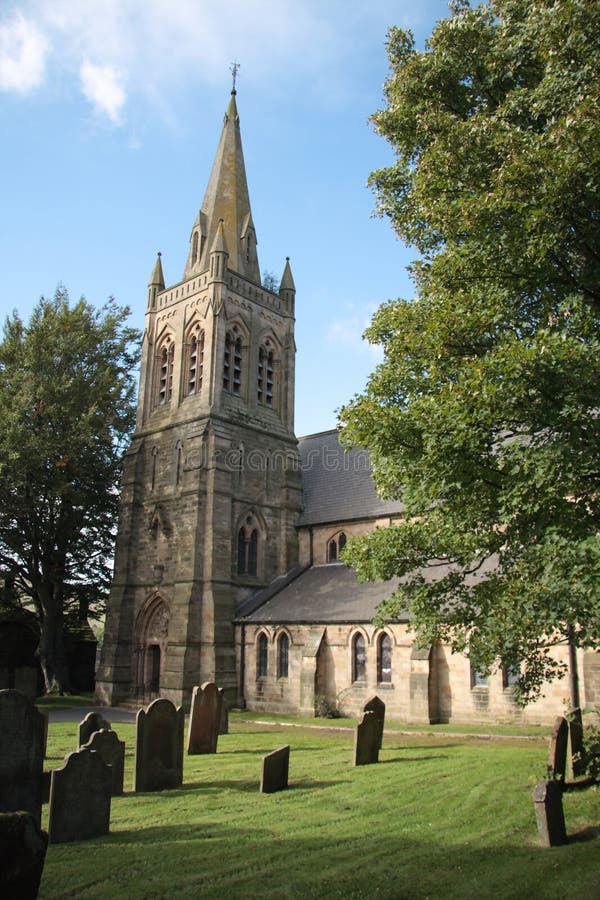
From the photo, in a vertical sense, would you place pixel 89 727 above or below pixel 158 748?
above

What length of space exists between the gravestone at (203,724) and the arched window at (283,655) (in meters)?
A: 11.3

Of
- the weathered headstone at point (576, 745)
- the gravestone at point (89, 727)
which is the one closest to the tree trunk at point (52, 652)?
the gravestone at point (89, 727)

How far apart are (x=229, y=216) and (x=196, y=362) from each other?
8.96 metres

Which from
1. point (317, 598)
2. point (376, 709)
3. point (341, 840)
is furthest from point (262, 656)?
point (341, 840)

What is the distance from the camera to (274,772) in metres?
11.8

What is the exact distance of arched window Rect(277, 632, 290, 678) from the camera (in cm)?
2791

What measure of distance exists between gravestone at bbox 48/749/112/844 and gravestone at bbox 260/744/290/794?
10.3 ft

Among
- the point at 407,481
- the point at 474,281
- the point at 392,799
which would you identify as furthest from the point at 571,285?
the point at 392,799

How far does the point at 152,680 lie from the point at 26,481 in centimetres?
1082

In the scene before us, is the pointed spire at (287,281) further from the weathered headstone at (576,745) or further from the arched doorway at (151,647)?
the weathered headstone at (576,745)

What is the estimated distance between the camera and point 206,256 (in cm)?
3566

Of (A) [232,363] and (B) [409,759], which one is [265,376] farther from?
(B) [409,759]

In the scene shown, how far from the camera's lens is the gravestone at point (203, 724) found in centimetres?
1634

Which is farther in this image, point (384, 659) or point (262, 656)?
point (262, 656)
